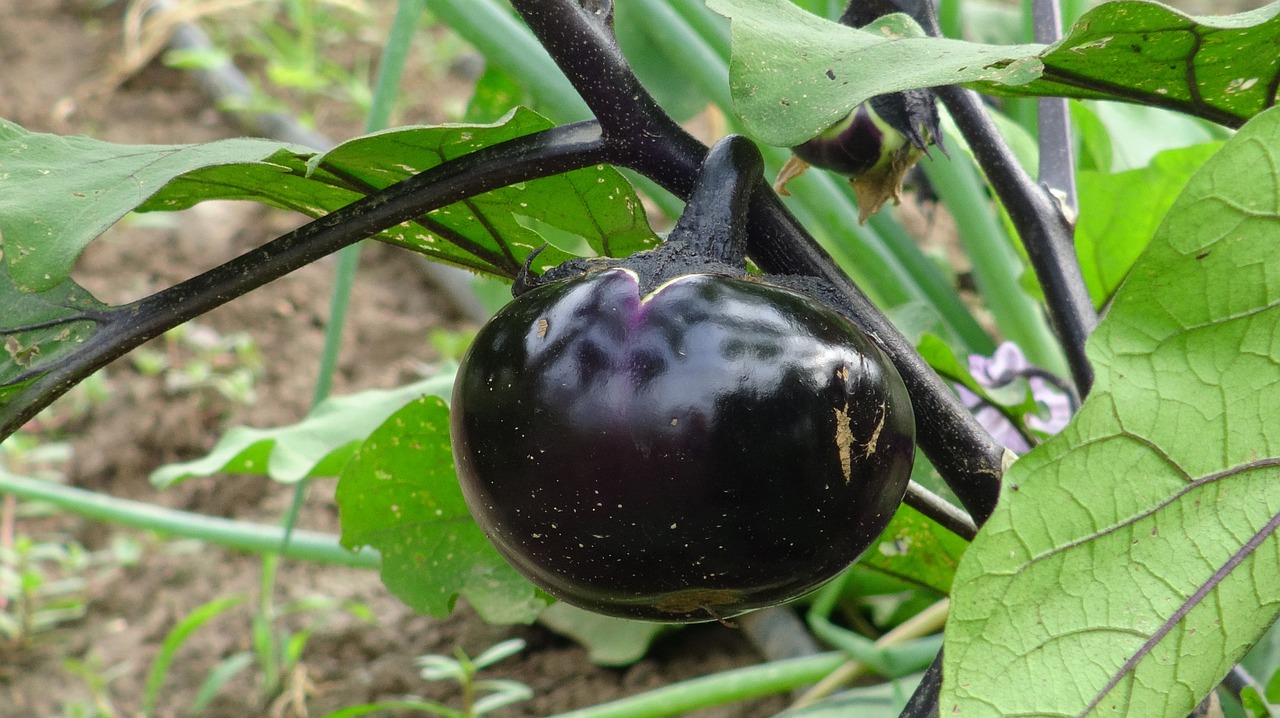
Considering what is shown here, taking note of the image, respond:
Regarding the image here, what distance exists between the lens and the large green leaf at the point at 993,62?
355mm

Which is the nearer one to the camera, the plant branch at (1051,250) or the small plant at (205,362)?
the plant branch at (1051,250)

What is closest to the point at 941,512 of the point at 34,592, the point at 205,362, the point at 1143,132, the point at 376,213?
the point at 376,213

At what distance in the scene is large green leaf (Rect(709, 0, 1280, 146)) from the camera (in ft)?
1.16

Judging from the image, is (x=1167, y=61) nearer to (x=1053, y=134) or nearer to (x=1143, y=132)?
(x=1053, y=134)

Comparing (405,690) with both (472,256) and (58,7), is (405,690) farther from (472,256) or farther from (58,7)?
(58,7)

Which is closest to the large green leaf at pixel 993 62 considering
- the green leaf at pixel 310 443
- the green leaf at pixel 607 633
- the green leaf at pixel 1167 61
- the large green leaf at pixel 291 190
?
the green leaf at pixel 1167 61

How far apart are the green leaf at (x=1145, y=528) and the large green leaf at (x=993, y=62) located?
8 cm

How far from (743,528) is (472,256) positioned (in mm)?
251

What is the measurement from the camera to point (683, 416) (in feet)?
1.13

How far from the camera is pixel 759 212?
434mm

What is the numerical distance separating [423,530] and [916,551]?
1.01 ft

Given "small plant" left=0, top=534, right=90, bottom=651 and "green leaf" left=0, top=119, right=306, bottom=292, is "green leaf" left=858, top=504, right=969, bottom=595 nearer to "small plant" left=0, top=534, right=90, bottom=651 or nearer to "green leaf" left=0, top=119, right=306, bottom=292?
"green leaf" left=0, top=119, right=306, bottom=292

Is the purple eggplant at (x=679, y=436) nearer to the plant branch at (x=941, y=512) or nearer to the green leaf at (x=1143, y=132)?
the plant branch at (x=941, y=512)

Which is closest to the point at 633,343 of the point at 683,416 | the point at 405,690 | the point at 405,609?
the point at 683,416
